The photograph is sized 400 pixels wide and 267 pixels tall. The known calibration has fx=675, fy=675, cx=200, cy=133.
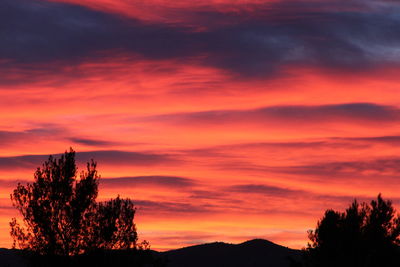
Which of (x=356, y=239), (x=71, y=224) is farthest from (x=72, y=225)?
(x=356, y=239)

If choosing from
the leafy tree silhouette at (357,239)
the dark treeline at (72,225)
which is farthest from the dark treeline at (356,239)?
the dark treeline at (72,225)

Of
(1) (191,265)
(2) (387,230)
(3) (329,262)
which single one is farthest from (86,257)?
(1) (191,265)

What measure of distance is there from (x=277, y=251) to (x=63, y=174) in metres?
152

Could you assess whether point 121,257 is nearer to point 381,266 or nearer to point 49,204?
point 49,204

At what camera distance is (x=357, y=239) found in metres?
69.1

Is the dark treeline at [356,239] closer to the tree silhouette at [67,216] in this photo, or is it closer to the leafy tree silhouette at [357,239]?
the leafy tree silhouette at [357,239]

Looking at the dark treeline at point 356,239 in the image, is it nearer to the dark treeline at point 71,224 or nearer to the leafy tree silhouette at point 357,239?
the leafy tree silhouette at point 357,239

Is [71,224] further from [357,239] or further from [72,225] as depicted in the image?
[357,239]

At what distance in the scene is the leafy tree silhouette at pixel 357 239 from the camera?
6775 cm

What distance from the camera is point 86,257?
5200cm

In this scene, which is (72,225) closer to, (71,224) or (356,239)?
(71,224)

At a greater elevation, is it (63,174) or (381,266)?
(63,174)

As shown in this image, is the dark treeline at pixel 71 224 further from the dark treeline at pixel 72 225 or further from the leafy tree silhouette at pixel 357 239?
the leafy tree silhouette at pixel 357 239

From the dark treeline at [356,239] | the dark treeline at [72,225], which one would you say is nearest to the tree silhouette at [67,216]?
the dark treeline at [72,225]
